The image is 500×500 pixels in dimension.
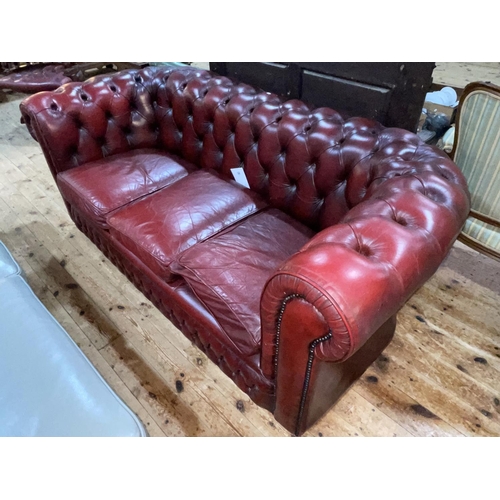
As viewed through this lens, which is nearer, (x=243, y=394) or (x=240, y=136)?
(x=243, y=394)

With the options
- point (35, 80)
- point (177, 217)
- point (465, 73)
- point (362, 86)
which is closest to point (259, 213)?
point (177, 217)

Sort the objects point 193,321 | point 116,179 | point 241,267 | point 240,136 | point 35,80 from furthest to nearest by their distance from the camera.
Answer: point 35,80
point 116,179
point 240,136
point 193,321
point 241,267

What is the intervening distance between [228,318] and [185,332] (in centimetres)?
44

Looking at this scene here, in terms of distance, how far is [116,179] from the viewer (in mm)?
1845

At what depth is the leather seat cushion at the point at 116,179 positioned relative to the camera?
1.75 m

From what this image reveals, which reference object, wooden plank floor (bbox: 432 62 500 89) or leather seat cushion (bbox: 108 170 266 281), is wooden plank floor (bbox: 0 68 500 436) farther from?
wooden plank floor (bbox: 432 62 500 89)

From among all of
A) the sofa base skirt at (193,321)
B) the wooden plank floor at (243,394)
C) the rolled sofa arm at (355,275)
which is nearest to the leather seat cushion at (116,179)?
the sofa base skirt at (193,321)

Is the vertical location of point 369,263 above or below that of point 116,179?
above

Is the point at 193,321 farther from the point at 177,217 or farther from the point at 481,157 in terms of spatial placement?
the point at 481,157

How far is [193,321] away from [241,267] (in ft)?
1.01

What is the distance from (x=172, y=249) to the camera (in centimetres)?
143

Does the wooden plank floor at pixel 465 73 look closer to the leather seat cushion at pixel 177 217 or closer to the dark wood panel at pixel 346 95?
the dark wood panel at pixel 346 95
